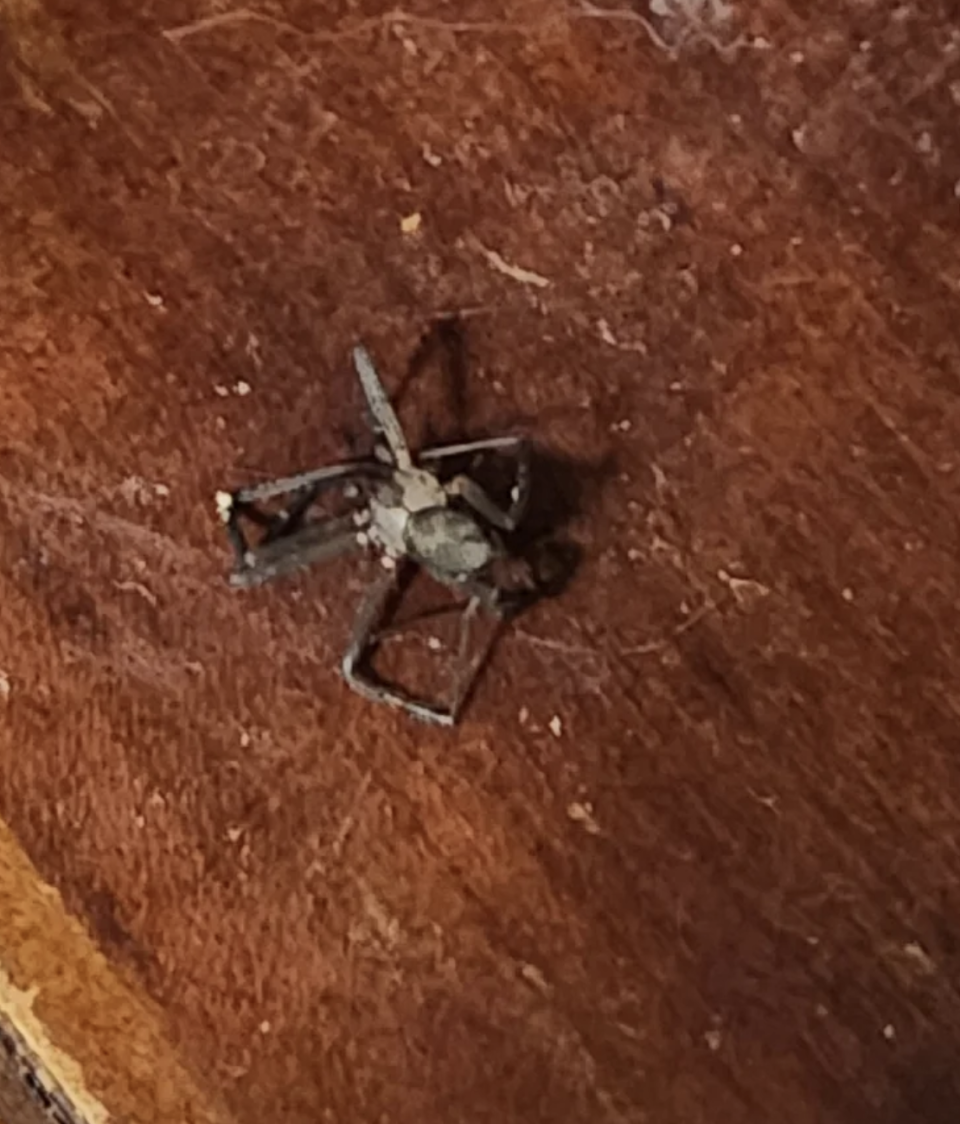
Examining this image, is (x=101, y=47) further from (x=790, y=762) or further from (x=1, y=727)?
(x=790, y=762)

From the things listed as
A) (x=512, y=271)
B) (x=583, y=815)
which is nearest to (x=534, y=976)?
(x=583, y=815)

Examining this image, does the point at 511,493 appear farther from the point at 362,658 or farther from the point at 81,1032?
the point at 81,1032

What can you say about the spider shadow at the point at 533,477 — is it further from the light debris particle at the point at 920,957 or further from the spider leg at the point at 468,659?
the light debris particle at the point at 920,957

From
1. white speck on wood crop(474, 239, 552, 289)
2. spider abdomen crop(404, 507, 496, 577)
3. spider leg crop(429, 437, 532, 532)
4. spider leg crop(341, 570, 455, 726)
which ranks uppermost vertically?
white speck on wood crop(474, 239, 552, 289)

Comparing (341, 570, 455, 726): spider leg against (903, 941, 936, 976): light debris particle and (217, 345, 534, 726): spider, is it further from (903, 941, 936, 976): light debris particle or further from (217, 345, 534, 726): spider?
(903, 941, 936, 976): light debris particle

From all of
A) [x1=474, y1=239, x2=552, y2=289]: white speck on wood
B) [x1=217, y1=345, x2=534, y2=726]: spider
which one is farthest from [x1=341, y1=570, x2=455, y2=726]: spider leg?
[x1=474, y1=239, x2=552, y2=289]: white speck on wood

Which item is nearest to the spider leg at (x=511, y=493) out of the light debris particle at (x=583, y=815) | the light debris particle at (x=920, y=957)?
the light debris particle at (x=583, y=815)


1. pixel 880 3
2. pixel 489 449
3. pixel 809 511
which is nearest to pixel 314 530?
pixel 489 449
